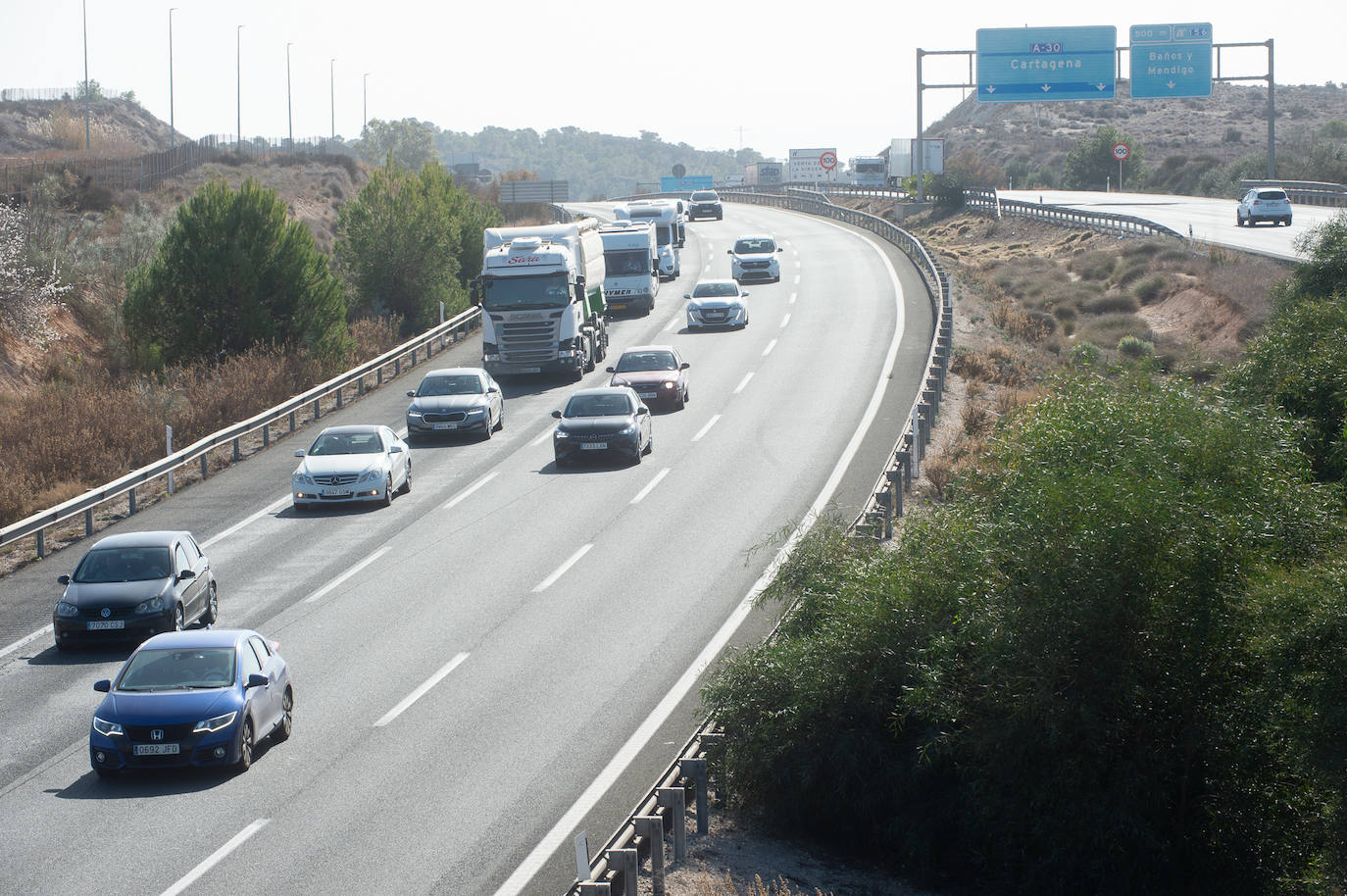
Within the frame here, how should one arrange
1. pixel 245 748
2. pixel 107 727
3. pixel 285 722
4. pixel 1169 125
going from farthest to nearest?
pixel 1169 125 → pixel 285 722 → pixel 245 748 → pixel 107 727

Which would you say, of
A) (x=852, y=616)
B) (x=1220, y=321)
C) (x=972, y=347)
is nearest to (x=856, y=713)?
(x=852, y=616)

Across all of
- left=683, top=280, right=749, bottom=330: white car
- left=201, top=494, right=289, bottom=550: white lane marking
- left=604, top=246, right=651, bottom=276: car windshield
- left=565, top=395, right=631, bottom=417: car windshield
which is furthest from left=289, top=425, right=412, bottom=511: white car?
left=604, top=246, right=651, bottom=276: car windshield

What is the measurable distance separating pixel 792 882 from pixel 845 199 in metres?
87.2

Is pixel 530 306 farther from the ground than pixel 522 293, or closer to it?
closer to it

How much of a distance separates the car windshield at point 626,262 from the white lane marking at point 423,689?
31928 millimetres

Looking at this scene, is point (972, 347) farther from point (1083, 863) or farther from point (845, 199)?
point (845, 199)

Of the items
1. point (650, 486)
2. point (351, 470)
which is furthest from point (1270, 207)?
point (351, 470)

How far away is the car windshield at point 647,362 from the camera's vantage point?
32688mm

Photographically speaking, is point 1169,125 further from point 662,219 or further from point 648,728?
point 648,728

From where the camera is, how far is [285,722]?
14219 millimetres

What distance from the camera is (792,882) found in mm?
11688

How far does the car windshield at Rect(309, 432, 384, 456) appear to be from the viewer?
83.5 feet

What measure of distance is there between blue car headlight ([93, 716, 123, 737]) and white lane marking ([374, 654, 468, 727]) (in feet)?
8.66

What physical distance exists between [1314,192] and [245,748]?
218 feet
